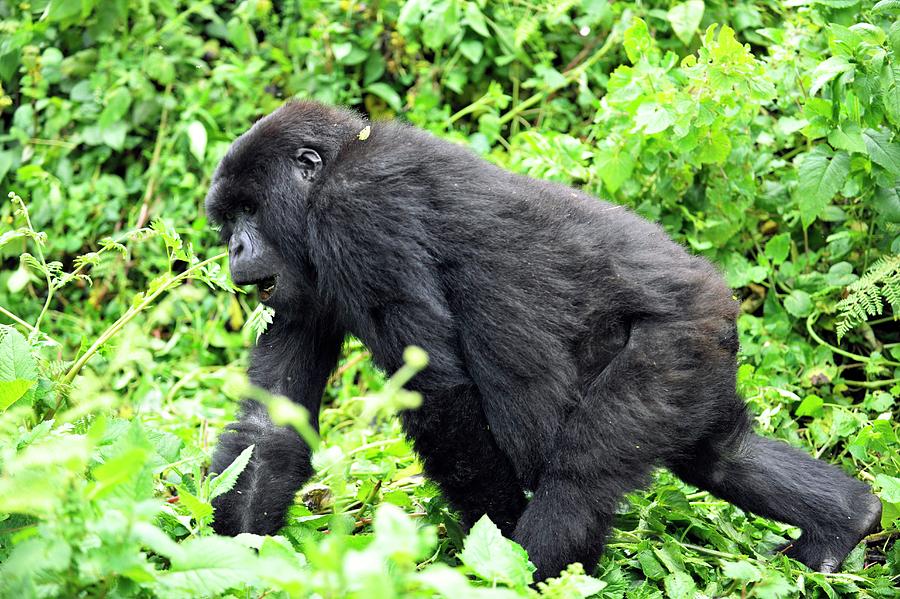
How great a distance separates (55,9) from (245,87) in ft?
4.30

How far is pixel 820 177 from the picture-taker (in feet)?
14.2

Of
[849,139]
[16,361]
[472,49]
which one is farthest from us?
[472,49]

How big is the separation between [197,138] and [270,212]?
9.22 feet

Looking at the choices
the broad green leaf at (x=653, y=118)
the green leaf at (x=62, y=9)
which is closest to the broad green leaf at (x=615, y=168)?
the broad green leaf at (x=653, y=118)

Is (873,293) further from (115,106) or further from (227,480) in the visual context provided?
(115,106)

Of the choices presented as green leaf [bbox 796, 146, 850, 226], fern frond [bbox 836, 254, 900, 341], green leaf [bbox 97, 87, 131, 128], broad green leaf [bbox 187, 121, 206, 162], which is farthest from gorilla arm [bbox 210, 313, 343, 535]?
green leaf [bbox 97, 87, 131, 128]

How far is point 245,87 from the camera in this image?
6.46m

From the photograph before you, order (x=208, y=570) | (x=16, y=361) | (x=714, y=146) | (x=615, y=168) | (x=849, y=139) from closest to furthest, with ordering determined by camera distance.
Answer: (x=208, y=570) < (x=16, y=361) < (x=849, y=139) < (x=714, y=146) < (x=615, y=168)

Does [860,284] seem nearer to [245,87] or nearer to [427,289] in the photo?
[427,289]

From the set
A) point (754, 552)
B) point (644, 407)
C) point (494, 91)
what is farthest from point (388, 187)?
point (494, 91)

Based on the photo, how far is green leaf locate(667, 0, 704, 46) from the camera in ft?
17.8

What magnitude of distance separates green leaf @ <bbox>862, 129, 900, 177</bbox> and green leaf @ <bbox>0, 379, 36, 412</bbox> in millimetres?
3404

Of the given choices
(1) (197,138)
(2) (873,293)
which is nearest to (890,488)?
(2) (873,293)

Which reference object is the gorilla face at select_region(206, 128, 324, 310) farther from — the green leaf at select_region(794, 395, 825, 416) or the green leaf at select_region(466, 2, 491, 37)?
the green leaf at select_region(466, 2, 491, 37)
